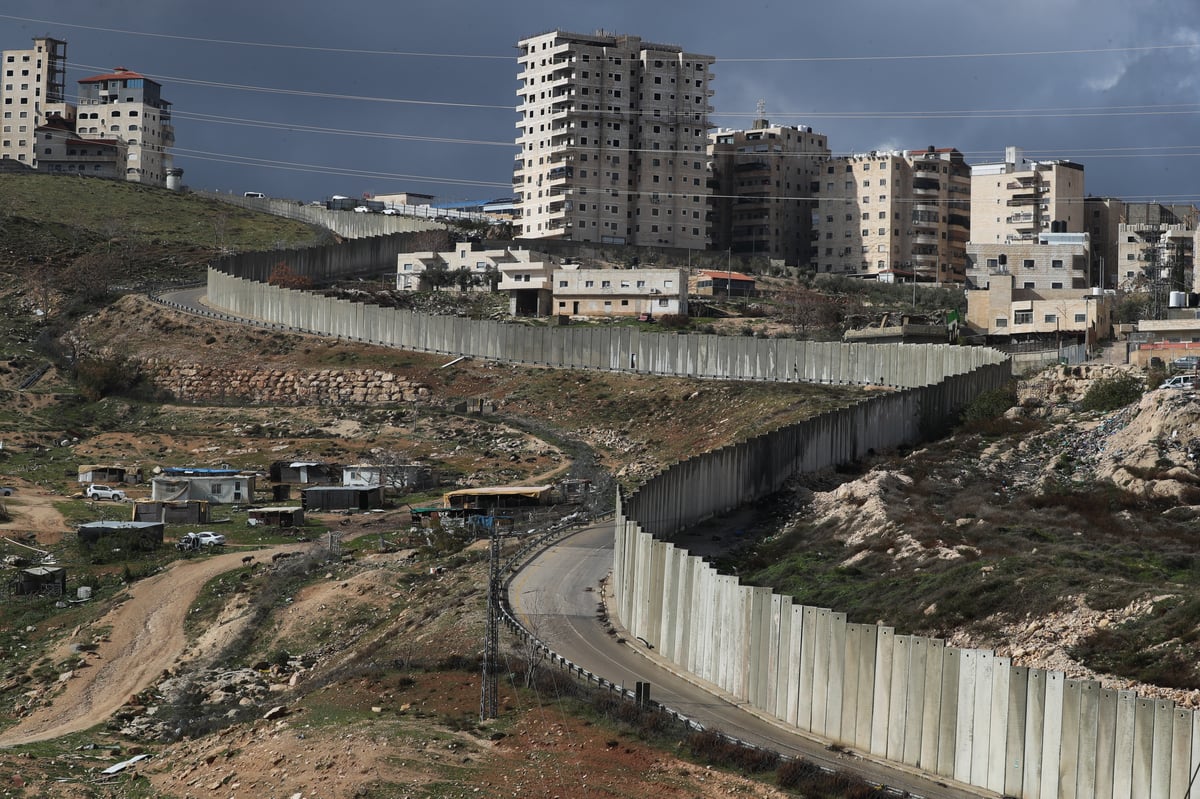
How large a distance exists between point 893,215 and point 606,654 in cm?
12179

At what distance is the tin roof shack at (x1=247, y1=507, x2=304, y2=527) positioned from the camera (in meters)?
61.0

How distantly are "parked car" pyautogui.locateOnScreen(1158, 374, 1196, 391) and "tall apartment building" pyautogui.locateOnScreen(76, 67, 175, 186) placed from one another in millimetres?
135966

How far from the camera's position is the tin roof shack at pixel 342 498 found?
213ft

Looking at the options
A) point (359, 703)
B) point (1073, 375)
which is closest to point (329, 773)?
point (359, 703)

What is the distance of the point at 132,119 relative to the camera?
18825cm

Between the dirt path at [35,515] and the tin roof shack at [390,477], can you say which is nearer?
the dirt path at [35,515]

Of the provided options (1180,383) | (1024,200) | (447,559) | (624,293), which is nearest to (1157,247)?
(1024,200)

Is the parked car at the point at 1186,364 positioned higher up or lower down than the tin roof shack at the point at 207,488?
higher up

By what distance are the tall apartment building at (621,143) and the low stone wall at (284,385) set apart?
62990 mm

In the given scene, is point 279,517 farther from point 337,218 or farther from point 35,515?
point 337,218

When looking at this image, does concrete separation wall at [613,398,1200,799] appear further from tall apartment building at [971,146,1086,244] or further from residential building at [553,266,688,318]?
tall apartment building at [971,146,1086,244]

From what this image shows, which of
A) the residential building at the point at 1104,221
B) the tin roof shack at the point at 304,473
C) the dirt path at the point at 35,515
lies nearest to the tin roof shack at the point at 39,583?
the dirt path at the point at 35,515

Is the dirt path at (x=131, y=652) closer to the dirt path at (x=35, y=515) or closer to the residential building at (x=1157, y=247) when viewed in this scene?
the dirt path at (x=35, y=515)

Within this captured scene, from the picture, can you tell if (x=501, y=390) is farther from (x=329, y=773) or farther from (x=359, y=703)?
(x=329, y=773)
